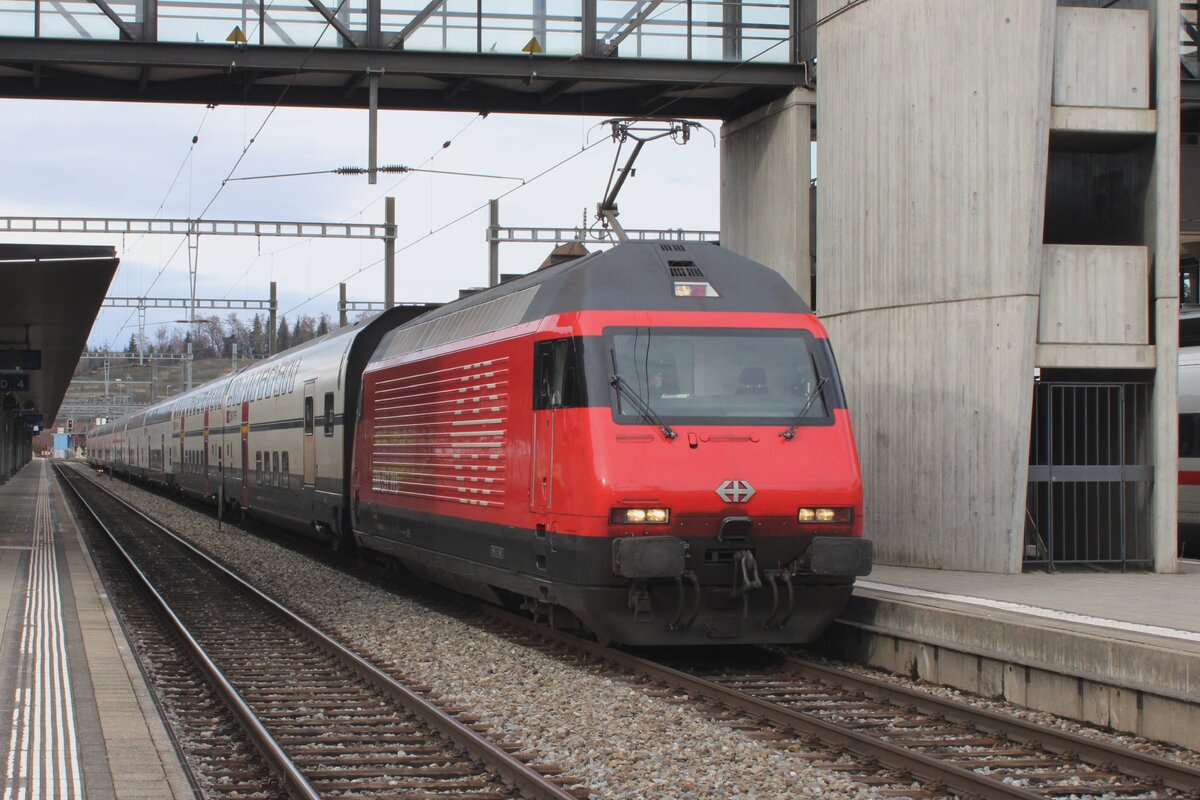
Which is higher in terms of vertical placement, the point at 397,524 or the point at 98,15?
the point at 98,15

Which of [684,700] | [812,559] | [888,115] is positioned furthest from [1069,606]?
[888,115]

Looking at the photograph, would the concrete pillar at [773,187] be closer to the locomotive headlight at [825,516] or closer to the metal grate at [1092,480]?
the metal grate at [1092,480]

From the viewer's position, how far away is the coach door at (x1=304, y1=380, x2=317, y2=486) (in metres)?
20.6

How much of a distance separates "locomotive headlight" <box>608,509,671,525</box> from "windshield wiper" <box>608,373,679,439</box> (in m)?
0.60

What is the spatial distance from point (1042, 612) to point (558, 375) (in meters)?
4.22

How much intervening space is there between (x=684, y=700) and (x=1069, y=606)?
3.76m

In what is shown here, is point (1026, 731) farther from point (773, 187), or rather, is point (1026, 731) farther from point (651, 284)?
point (773, 187)

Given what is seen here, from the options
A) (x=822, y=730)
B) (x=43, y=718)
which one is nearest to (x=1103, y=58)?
(x=822, y=730)

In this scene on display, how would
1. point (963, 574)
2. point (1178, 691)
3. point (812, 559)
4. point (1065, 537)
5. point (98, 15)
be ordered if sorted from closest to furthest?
point (1178, 691)
point (812, 559)
point (963, 574)
point (1065, 537)
point (98, 15)

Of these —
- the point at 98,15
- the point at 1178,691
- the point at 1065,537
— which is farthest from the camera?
the point at 98,15

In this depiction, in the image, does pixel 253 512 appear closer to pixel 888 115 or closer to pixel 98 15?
pixel 98 15

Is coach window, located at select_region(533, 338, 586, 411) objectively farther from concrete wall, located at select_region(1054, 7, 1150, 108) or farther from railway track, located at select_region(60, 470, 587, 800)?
concrete wall, located at select_region(1054, 7, 1150, 108)

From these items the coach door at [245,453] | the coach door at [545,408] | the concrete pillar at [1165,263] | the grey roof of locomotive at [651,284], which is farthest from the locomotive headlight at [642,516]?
the coach door at [245,453]

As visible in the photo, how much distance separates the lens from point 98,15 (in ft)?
61.0
